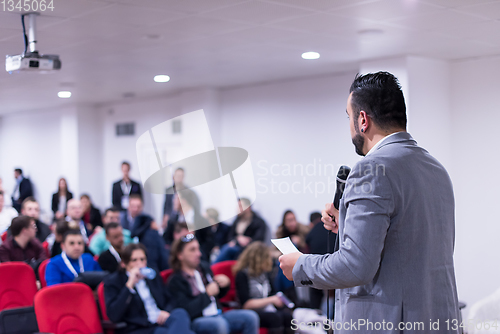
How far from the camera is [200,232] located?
243 inches

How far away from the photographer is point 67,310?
340cm

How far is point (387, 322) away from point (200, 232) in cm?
494

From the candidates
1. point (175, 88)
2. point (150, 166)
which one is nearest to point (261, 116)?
point (175, 88)

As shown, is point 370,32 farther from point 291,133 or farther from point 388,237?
Answer: point 388,237

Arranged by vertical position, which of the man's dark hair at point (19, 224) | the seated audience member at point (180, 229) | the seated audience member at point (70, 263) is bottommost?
the seated audience member at point (70, 263)

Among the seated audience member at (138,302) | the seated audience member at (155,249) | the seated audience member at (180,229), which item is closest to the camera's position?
the seated audience member at (138,302)

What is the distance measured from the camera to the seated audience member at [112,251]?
4359mm

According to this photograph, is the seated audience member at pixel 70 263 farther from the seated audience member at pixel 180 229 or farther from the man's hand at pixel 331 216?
the man's hand at pixel 331 216

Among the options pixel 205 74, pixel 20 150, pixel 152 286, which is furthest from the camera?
pixel 20 150

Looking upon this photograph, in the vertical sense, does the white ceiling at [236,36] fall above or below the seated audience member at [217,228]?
above

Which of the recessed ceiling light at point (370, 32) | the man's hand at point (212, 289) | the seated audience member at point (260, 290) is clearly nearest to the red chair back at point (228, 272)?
the seated audience member at point (260, 290)

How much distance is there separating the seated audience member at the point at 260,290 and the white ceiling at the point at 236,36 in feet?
5.73

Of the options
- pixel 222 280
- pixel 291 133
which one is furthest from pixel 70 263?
pixel 291 133

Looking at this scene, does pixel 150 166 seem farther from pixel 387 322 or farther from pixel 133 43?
pixel 387 322
